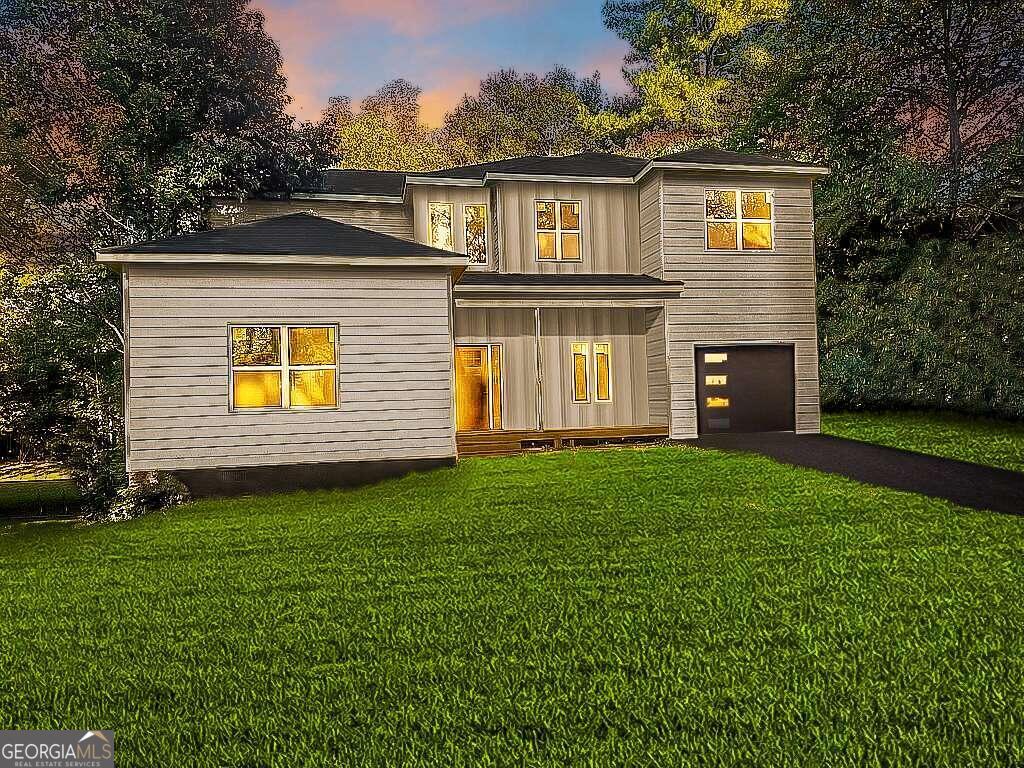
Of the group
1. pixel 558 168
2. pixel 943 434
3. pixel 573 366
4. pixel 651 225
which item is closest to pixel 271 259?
pixel 573 366

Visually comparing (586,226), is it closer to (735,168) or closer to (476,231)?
(476,231)

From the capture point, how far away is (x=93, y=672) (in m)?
5.34

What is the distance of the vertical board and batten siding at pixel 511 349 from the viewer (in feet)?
62.3

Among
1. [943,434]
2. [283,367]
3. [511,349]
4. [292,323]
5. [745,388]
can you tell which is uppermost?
[292,323]

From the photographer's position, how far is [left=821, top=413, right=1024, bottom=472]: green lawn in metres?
14.5

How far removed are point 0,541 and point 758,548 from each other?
1015 centimetres

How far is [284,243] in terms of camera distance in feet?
48.3

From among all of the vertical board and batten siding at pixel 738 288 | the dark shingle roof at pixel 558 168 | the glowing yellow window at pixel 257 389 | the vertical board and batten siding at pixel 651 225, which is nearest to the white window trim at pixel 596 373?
the vertical board and batten siding at pixel 651 225

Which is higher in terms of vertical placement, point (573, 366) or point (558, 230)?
point (558, 230)

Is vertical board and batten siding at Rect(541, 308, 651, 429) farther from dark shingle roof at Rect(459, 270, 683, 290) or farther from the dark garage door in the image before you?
the dark garage door

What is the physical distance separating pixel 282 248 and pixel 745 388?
990 centimetres

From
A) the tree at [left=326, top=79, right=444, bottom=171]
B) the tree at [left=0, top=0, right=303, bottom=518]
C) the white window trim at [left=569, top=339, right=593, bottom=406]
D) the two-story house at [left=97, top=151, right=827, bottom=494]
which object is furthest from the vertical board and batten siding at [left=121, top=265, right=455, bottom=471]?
the tree at [left=326, top=79, right=444, bottom=171]

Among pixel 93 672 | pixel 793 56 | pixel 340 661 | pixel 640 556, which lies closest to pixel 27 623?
pixel 93 672

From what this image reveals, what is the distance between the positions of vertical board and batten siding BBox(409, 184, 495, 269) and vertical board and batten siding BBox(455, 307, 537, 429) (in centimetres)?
131
